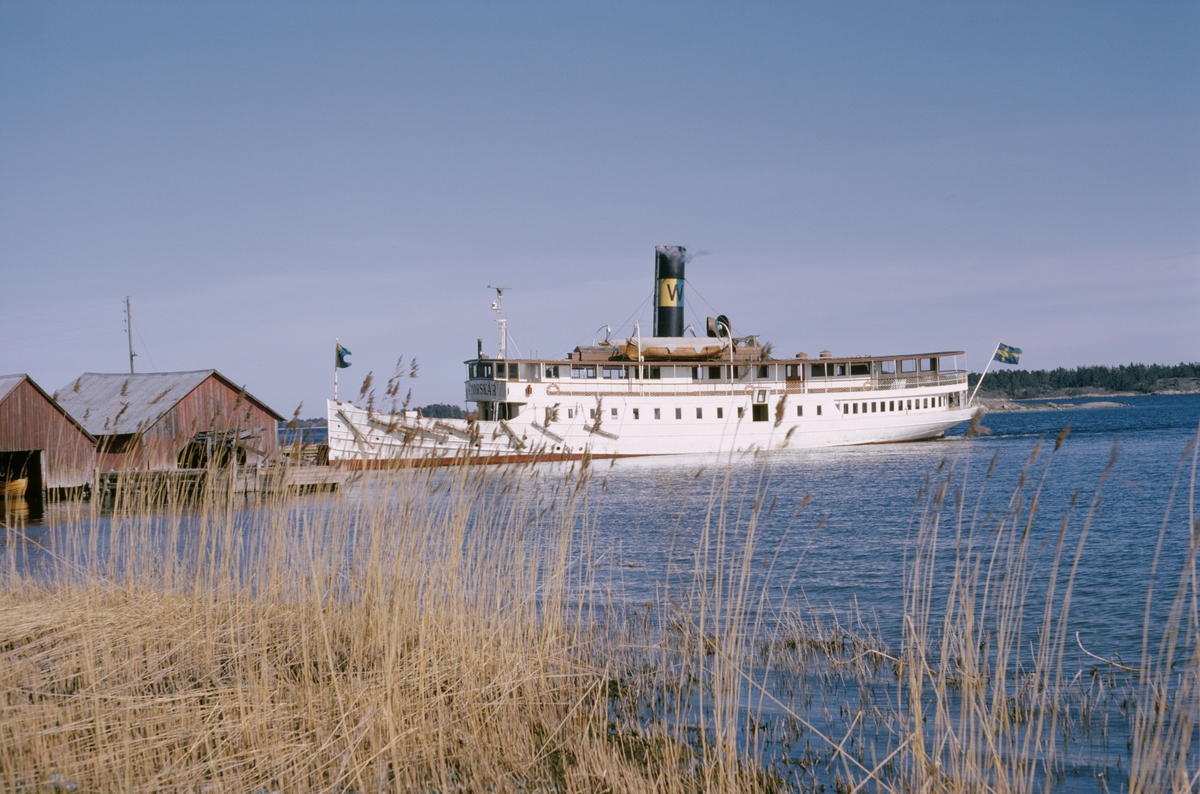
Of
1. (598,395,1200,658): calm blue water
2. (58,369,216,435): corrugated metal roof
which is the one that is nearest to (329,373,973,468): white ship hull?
(598,395,1200,658): calm blue water

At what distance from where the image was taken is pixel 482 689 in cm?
554

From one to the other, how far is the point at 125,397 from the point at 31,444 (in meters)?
3.38

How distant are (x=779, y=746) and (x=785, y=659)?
6.58 ft

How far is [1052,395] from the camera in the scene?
185250 mm

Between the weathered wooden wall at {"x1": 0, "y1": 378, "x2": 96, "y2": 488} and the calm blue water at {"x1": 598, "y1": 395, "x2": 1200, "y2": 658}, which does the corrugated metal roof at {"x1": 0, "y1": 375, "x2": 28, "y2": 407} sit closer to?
the weathered wooden wall at {"x1": 0, "y1": 378, "x2": 96, "y2": 488}

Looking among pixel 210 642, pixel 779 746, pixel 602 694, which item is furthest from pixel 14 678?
pixel 779 746

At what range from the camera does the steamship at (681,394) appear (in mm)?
39000

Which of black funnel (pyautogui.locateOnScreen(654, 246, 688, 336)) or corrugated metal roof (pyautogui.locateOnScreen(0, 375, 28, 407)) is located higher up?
black funnel (pyautogui.locateOnScreen(654, 246, 688, 336))

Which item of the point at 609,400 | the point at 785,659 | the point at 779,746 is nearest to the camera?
the point at 779,746

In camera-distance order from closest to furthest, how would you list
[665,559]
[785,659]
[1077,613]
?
[785,659] < [1077,613] < [665,559]

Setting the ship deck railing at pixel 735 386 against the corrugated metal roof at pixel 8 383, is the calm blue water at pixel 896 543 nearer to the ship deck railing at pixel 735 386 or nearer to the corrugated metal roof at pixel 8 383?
the ship deck railing at pixel 735 386

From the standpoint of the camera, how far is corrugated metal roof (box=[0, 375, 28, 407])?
24.1 metres

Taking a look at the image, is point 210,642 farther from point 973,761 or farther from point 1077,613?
point 1077,613

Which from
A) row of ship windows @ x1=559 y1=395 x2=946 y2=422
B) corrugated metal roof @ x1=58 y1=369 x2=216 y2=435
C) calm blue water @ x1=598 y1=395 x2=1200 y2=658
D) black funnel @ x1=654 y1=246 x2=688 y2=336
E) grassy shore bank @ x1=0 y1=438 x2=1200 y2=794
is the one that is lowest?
calm blue water @ x1=598 y1=395 x2=1200 y2=658
